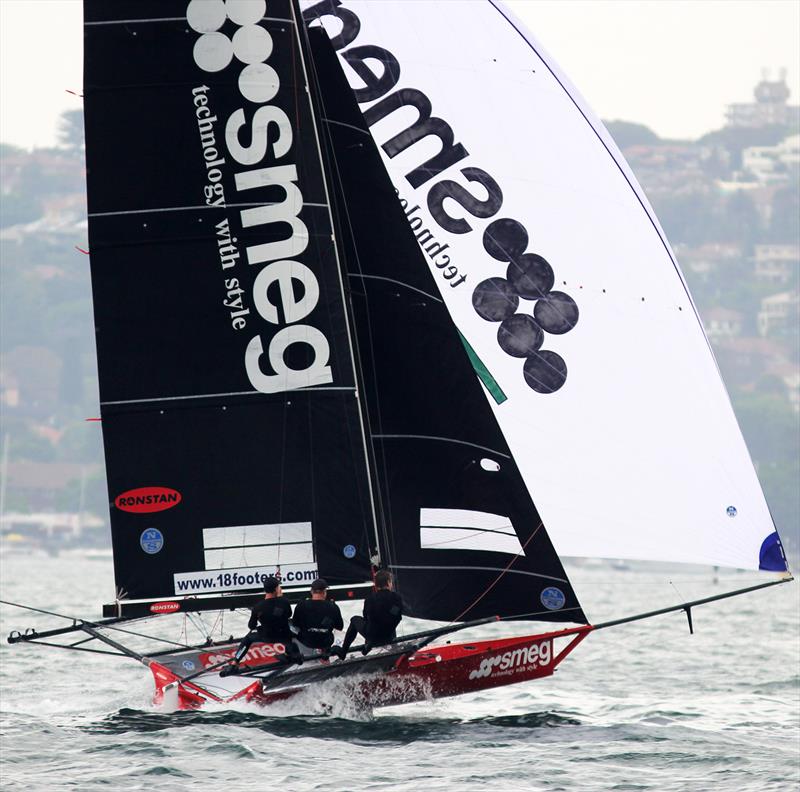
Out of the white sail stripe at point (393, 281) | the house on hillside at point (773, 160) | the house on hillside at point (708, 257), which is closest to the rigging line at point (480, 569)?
the white sail stripe at point (393, 281)

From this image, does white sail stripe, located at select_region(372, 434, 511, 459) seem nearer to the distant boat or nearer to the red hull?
the distant boat

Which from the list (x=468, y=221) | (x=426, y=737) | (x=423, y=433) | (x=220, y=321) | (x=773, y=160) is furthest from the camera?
(x=773, y=160)

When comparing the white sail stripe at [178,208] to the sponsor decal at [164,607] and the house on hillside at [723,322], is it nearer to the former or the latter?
the sponsor decal at [164,607]

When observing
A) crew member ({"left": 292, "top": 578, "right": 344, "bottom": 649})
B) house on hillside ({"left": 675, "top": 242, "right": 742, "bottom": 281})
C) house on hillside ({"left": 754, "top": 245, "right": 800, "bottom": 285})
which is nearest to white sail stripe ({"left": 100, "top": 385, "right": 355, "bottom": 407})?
crew member ({"left": 292, "top": 578, "right": 344, "bottom": 649})

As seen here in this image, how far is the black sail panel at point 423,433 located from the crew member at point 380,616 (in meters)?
0.60

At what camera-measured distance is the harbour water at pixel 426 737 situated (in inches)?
415

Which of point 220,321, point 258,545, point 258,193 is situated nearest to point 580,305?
point 258,193

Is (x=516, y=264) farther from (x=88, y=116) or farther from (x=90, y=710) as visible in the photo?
(x=90, y=710)

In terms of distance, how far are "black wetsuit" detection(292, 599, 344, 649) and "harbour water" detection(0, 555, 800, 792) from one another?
331 millimetres

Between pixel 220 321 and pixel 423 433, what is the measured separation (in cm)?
150

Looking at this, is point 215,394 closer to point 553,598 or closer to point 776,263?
point 553,598

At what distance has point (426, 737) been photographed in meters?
11.8

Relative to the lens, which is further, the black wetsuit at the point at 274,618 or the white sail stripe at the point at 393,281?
the white sail stripe at the point at 393,281

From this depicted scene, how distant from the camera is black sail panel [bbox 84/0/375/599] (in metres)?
12.2
